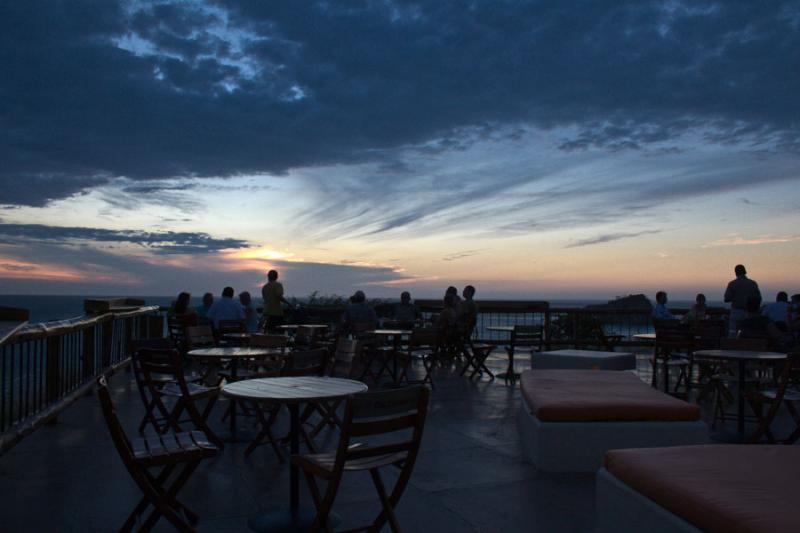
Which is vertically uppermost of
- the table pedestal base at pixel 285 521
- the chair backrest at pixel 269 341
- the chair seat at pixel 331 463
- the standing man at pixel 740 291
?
the standing man at pixel 740 291

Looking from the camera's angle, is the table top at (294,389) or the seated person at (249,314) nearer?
the table top at (294,389)

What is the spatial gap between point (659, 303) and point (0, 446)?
10341mm

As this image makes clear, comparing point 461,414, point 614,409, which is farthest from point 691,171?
point 614,409

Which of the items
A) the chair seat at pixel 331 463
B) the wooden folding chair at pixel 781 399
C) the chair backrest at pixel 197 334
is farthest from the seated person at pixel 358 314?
the chair seat at pixel 331 463

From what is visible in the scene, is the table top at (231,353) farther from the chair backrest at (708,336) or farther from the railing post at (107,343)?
the chair backrest at (708,336)

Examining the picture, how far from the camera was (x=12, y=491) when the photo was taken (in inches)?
174

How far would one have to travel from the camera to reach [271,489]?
4500 millimetres

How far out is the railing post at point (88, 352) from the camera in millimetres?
8336

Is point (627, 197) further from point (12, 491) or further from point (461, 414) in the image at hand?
point (12, 491)

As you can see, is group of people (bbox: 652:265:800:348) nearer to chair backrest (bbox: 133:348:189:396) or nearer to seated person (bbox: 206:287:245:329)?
chair backrest (bbox: 133:348:189:396)

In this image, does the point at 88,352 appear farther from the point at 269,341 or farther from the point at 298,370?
the point at 298,370

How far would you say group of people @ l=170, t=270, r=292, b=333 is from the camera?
1118 cm

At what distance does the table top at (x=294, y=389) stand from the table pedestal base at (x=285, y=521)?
2.21 feet

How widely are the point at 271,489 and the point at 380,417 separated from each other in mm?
1598
